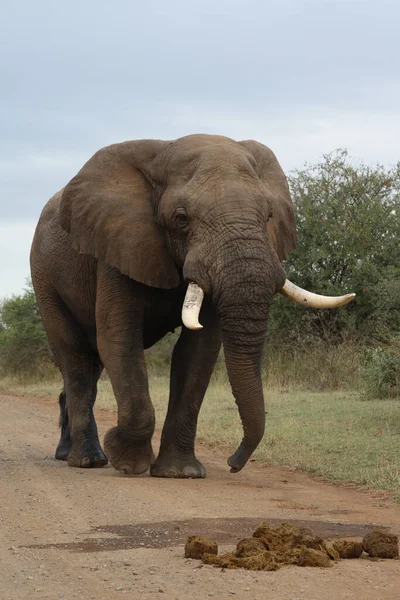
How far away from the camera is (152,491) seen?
9102 millimetres

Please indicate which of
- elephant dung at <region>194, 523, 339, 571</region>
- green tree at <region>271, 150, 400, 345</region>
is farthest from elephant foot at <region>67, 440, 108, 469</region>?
green tree at <region>271, 150, 400, 345</region>

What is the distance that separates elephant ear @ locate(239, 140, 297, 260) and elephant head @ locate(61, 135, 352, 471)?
0.04 feet

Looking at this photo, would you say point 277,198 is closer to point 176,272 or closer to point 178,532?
point 176,272

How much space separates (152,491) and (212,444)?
422 cm

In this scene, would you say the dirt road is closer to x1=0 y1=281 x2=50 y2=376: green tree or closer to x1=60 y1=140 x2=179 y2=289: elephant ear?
x1=60 y1=140 x2=179 y2=289: elephant ear

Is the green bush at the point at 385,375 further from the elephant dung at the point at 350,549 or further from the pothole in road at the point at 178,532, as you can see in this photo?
the elephant dung at the point at 350,549

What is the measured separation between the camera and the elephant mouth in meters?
8.53

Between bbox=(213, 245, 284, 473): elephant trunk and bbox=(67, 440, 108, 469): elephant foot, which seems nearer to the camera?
bbox=(213, 245, 284, 473): elephant trunk

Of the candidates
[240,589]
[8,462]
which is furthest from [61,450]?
[240,589]

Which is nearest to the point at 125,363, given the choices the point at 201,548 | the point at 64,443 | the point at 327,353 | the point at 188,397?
the point at 188,397

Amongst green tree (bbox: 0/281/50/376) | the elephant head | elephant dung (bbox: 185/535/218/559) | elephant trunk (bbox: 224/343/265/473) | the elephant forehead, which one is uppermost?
the elephant forehead

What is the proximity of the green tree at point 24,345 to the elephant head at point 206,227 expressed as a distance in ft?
64.1

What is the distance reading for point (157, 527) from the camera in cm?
734

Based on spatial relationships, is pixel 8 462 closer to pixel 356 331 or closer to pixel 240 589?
pixel 240 589
